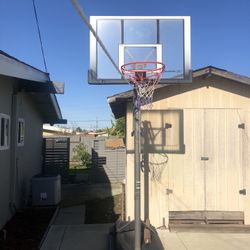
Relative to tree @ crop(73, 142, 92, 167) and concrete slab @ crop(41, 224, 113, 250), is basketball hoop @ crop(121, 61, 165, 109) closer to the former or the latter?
concrete slab @ crop(41, 224, 113, 250)

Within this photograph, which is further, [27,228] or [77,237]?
[27,228]

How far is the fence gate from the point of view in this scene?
16.9m

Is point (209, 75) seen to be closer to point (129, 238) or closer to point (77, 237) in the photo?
point (129, 238)

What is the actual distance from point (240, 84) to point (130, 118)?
2497 millimetres

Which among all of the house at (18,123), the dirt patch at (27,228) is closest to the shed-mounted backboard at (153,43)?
the house at (18,123)

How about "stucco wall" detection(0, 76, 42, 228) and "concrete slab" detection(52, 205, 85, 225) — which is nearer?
"stucco wall" detection(0, 76, 42, 228)

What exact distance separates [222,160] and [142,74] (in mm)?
3000

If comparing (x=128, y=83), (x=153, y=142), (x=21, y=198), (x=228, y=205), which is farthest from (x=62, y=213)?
(x=128, y=83)

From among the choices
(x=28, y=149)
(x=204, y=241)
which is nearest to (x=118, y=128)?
(x=28, y=149)

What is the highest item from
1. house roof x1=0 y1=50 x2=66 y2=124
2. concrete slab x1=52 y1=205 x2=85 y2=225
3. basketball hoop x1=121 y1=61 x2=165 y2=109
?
house roof x1=0 y1=50 x2=66 y2=124

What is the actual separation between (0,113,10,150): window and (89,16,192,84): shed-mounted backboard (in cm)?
315

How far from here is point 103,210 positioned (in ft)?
37.8

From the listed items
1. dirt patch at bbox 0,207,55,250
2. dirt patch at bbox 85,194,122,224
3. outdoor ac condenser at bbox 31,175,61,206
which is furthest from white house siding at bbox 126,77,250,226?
outdoor ac condenser at bbox 31,175,61,206

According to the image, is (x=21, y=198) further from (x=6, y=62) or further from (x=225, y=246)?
(x=225, y=246)
